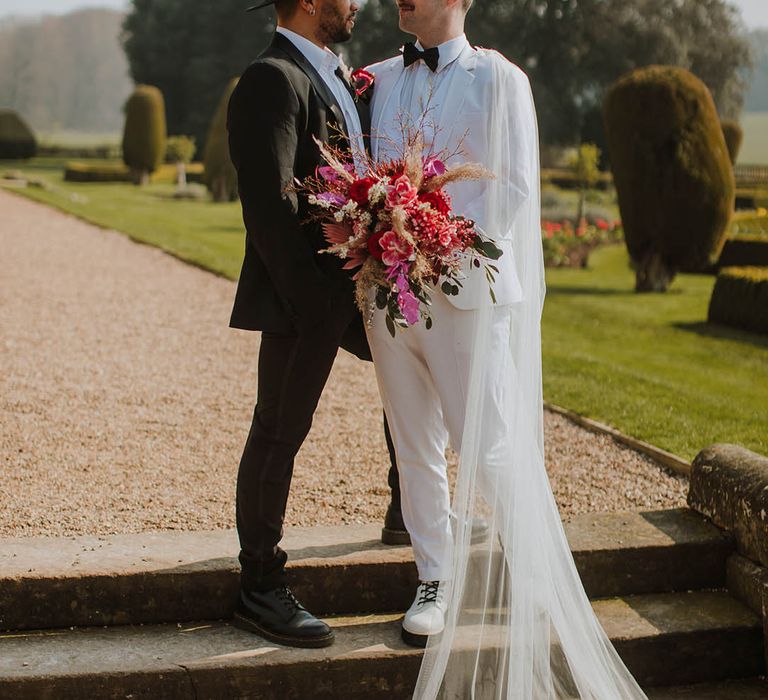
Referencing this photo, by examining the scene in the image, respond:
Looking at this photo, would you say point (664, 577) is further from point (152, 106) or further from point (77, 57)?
point (77, 57)

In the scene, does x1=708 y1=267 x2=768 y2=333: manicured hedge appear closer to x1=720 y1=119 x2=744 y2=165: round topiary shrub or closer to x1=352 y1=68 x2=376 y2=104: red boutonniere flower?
x1=352 y1=68 x2=376 y2=104: red boutonniere flower

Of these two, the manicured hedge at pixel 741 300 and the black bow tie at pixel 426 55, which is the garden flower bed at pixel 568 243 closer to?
the manicured hedge at pixel 741 300

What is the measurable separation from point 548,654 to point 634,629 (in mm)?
414

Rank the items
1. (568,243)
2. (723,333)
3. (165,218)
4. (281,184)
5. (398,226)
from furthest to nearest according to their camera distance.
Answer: (165,218)
(568,243)
(723,333)
(281,184)
(398,226)

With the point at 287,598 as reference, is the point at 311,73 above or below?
above

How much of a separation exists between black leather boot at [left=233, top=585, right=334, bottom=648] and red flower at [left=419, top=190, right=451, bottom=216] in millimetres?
1187

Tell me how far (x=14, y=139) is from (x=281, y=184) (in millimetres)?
36305

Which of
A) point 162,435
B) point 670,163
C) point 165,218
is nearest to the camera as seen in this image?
point 162,435

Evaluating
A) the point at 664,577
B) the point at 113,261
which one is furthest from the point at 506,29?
the point at 664,577

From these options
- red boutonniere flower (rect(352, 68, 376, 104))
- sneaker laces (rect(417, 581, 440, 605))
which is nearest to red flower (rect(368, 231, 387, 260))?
red boutonniere flower (rect(352, 68, 376, 104))

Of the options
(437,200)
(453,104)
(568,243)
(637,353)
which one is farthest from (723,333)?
(437,200)

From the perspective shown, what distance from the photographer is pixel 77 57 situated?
117438 millimetres

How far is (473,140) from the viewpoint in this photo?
9.37 feet

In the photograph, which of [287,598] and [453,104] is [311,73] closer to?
[453,104]
